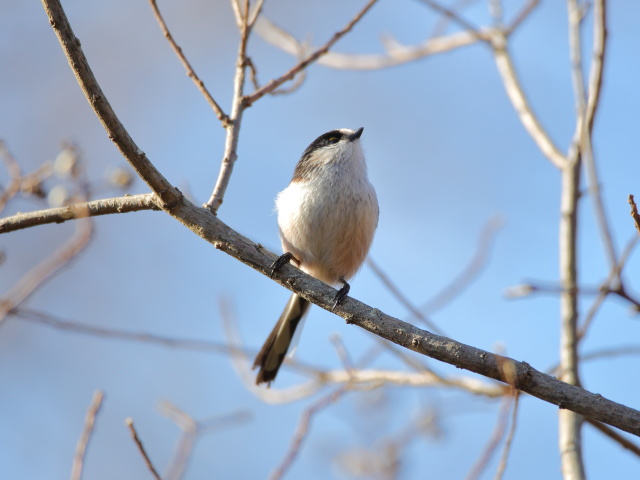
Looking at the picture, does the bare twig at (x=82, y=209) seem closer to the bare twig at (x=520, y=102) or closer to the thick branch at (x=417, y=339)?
the thick branch at (x=417, y=339)

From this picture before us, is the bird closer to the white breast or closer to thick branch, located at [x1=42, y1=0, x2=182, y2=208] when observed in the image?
the white breast

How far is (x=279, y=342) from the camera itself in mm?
4562

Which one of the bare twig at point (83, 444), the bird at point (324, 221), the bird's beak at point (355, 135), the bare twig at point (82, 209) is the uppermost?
the bird's beak at point (355, 135)

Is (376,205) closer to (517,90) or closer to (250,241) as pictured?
(517,90)

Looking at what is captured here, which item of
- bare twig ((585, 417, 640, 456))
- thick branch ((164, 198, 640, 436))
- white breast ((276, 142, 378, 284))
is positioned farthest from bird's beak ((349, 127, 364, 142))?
bare twig ((585, 417, 640, 456))

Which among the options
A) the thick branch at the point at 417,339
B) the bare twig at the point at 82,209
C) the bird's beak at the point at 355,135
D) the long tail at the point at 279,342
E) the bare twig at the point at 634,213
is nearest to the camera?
the bare twig at the point at 634,213

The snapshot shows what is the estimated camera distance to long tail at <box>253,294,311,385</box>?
446 cm

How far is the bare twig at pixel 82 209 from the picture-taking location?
2.80m

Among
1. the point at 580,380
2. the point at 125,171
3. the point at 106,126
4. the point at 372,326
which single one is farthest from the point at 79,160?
the point at 580,380

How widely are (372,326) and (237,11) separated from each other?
1812 millimetres

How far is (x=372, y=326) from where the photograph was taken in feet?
8.67

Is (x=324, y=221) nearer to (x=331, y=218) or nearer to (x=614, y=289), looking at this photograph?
(x=331, y=218)

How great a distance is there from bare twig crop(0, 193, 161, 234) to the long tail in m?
1.92

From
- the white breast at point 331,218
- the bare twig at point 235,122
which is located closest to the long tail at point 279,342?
the white breast at point 331,218
